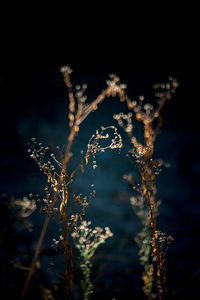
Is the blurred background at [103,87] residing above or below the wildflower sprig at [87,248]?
above

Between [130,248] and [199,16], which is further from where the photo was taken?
[199,16]

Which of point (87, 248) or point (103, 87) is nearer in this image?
point (87, 248)

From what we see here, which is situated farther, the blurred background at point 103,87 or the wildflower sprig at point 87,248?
the blurred background at point 103,87

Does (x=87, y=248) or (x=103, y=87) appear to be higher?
(x=103, y=87)

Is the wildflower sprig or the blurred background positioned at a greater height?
the blurred background

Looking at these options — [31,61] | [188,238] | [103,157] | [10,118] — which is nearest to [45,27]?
[31,61]

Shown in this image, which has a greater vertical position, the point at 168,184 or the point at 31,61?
the point at 31,61

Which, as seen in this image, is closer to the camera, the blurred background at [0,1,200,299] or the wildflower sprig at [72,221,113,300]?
the wildflower sprig at [72,221,113,300]

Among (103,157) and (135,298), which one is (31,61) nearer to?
(103,157)
